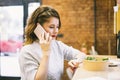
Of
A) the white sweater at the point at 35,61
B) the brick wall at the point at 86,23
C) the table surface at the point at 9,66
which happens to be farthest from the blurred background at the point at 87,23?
the white sweater at the point at 35,61

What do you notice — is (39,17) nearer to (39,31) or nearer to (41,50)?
(39,31)

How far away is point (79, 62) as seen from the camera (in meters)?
2.21

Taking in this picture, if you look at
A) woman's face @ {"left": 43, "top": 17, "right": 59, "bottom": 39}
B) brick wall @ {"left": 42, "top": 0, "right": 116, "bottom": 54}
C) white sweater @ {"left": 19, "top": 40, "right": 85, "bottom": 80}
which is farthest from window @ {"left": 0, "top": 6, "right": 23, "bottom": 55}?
woman's face @ {"left": 43, "top": 17, "right": 59, "bottom": 39}

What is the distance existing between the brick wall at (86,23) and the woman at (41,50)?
3.29 m

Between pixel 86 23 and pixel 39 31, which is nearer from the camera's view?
pixel 39 31

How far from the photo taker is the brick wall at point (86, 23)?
526 cm

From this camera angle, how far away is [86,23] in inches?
211

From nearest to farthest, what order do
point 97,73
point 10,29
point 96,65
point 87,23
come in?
point 97,73 → point 96,65 → point 87,23 → point 10,29

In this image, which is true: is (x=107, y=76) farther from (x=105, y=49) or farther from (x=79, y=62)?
(x=105, y=49)

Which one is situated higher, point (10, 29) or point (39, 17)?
point (39, 17)

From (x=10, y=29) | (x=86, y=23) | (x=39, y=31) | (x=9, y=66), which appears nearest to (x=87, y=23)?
(x=86, y=23)

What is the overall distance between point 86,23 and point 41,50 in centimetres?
353

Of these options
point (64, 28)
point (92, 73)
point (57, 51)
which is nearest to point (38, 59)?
point (57, 51)

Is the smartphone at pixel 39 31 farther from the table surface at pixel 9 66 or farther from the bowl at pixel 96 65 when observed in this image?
the table surface at pixel 9 66
